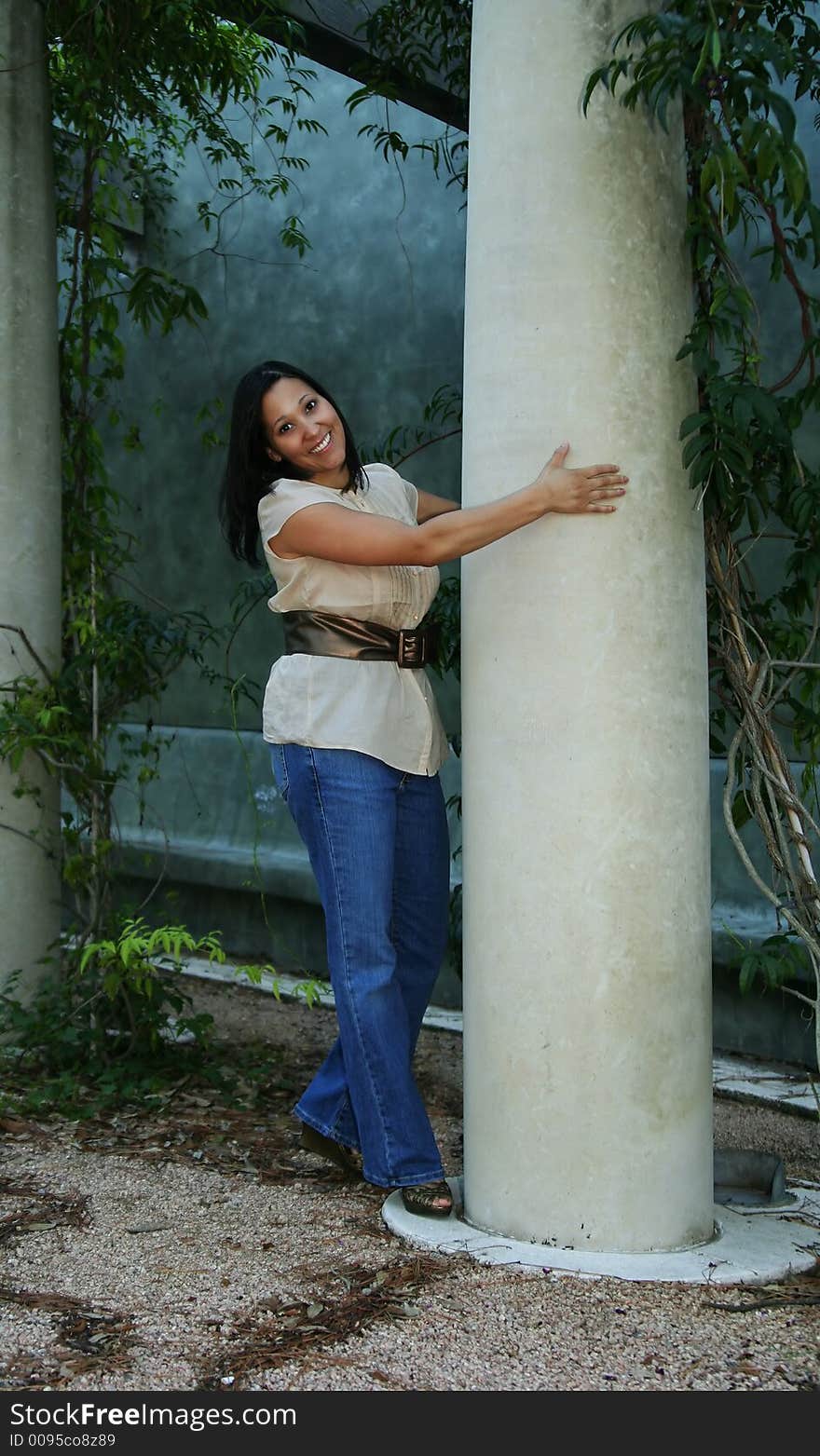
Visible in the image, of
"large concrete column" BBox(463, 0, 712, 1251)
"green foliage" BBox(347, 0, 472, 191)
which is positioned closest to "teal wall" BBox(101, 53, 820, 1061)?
"green foliage" BBox(347, 0, 472, 191)

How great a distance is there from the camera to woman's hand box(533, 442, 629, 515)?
264cm

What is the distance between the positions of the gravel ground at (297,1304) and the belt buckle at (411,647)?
1166 mm

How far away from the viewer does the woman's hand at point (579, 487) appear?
264 centimetres

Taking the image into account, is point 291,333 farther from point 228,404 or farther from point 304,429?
point 304,429

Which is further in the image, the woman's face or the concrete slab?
the woman's face

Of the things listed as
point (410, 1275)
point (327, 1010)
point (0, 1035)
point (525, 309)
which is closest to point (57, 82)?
point (525, 309)

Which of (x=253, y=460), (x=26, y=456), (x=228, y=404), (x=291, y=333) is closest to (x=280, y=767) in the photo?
(x=253, y=460)

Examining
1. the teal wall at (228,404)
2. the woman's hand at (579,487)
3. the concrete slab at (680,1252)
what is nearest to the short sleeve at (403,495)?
the woman's hand at (579,487)

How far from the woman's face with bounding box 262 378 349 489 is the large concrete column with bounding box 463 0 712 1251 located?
0.50 meters

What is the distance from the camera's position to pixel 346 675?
305cm

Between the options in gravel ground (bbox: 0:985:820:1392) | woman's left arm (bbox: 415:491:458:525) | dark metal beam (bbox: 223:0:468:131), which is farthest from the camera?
dark metal beam (bbox: 223:0:468:131)

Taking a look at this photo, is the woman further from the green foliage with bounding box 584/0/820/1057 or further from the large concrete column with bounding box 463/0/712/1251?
the green foliage with bounding box 584/0/820/1057

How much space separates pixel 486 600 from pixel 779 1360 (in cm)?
141

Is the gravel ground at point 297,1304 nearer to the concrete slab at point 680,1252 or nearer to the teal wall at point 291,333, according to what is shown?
the concrete slab at point 680,1252
